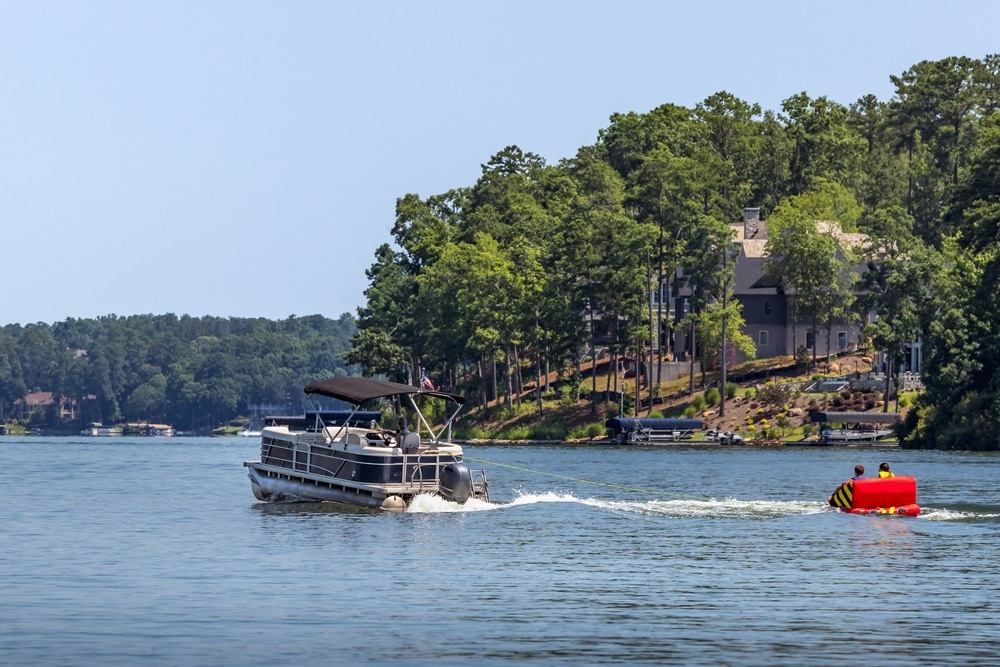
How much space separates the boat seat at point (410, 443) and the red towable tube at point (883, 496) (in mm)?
13833

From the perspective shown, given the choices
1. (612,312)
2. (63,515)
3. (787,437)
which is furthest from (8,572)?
(612,312)

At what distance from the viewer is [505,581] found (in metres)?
38.1

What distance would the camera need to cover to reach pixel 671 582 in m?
38.2

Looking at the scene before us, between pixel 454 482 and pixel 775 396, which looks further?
pixel 775 396

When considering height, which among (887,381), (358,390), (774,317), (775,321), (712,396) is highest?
(774,317)

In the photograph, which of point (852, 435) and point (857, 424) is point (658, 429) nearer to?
point (857, 424)

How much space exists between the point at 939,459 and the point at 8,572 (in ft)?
Result: 237

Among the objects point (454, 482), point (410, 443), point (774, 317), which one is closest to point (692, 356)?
point (774, 317)

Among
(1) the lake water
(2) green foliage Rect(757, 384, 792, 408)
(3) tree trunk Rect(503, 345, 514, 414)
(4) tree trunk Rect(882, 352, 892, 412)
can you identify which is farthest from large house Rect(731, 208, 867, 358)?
(1) the lake water

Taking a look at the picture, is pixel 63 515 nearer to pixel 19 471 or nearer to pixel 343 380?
pixel 343 380

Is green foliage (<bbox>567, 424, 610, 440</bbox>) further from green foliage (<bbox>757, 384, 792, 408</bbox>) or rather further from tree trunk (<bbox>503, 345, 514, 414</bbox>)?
tree trunk (<bbox>503, 345, 514, 414</bbox>)

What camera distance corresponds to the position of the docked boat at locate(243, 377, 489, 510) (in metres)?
56.0

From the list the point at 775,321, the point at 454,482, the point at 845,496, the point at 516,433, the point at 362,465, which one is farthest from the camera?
the point at 775,321

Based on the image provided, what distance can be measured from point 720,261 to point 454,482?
356 ft
